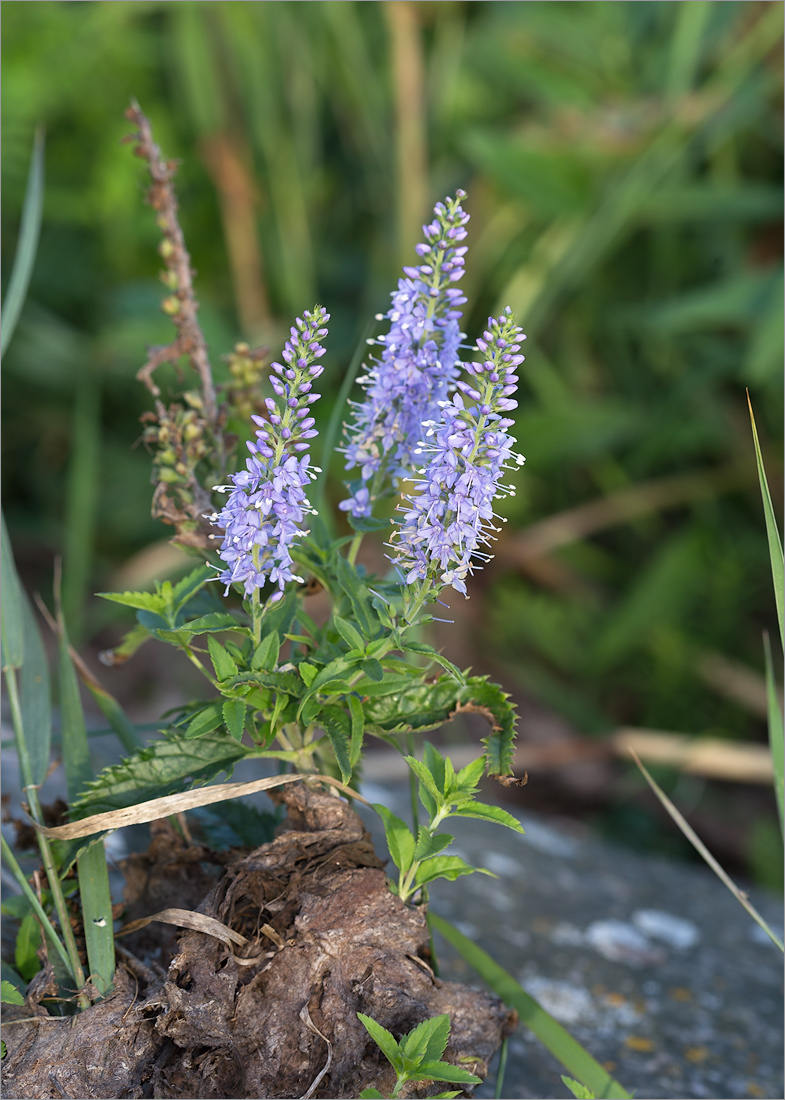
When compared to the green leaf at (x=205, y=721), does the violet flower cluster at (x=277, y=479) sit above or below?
above

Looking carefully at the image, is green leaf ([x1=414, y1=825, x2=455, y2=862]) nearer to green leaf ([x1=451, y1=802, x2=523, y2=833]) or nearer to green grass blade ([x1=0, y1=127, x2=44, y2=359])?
green leaf ([x1=451, y1=802, x2=523, y2=833])

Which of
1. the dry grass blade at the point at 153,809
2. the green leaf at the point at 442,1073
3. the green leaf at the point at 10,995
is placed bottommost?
the green leaf at the point at 442,1073

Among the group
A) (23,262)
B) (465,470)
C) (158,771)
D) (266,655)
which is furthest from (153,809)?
(23,262)

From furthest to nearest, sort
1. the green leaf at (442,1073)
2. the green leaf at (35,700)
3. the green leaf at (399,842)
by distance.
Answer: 1. the green leaf at (35,700)
2. the green leaf at (399,842)
3. the green leaf at (442,1073)

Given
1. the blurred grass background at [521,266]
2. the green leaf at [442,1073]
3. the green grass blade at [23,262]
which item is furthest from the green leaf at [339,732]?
the blurred grass background at [521,266]

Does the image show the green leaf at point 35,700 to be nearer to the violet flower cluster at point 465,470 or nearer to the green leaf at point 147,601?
the green leaf at point 147,601

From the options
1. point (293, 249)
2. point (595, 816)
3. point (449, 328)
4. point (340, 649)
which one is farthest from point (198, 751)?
point (293, 249)

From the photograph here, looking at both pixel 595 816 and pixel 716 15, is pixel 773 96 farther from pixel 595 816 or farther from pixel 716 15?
pixel 595 816

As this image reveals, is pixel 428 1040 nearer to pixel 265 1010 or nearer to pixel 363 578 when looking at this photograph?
pixel 265 1010
